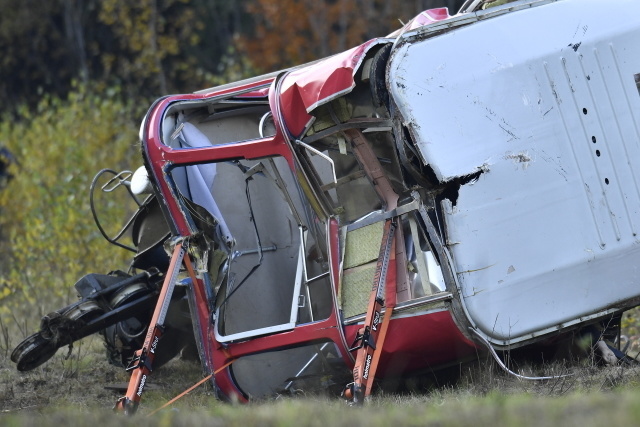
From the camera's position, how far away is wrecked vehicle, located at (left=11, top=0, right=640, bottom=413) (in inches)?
209

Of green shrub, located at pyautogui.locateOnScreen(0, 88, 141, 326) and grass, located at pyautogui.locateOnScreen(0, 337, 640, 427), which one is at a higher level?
green shrub, located at pyautogui.locateOnScreen(0, 88, 141, 326)

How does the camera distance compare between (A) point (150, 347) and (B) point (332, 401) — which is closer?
(B) point (332, 401)

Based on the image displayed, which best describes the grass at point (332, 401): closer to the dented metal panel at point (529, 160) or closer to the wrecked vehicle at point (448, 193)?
the wrecked vehicle at point (448, 193)

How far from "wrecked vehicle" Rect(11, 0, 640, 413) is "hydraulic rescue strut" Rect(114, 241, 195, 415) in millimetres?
11

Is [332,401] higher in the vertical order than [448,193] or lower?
lower

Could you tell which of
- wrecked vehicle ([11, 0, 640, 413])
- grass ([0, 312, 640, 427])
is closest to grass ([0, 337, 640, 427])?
grass ([0, 312, 640, 427])

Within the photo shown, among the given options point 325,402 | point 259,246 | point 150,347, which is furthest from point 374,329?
point 259,246

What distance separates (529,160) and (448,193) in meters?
0.46

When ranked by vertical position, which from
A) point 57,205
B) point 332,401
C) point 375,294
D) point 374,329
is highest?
point 57,205

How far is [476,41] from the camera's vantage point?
558 cm

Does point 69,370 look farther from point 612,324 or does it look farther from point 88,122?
point 88,122

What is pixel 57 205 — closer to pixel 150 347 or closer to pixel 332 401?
pixel 150 347

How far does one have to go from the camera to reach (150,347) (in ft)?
19.4

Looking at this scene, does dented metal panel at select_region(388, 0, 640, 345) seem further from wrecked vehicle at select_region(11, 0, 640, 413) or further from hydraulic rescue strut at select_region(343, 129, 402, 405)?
hydraulic rescue strut at select_region(343, 129, 402, 405)
